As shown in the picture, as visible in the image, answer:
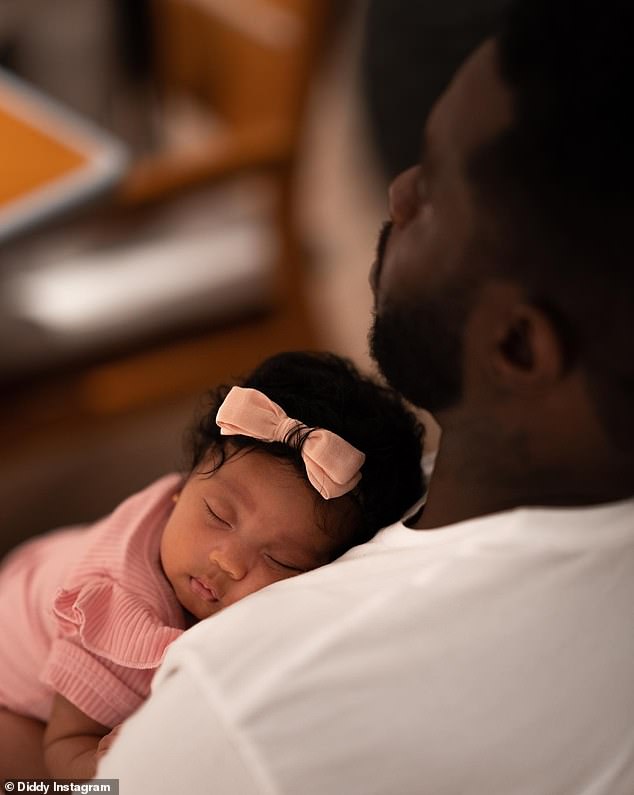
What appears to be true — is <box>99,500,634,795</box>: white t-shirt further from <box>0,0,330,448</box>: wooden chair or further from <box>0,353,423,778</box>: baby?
<box>0,0,330,448</box>: wooden chair

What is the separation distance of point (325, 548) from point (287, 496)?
1.8 inches

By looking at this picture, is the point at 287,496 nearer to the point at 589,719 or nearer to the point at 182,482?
the point at 182,482

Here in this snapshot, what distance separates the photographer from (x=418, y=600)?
1.82ft

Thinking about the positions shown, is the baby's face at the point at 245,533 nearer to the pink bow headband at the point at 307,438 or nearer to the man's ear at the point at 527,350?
the pink bow headband at the point at 307,438

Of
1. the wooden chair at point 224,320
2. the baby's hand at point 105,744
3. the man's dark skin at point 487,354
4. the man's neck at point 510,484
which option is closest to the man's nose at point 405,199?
the man's dark skin at point 487,354

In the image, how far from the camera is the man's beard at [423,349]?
0.51 m

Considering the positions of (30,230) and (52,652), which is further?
(30,230)

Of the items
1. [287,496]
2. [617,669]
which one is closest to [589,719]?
[617,669]

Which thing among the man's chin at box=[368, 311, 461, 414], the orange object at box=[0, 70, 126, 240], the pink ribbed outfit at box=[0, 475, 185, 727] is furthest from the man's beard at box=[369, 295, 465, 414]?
the orange object at box=[0, 70, 126, 240]

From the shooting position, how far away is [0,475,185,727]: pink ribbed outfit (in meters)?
0.72

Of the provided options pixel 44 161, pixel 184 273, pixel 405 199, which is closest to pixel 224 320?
pixel 184 273

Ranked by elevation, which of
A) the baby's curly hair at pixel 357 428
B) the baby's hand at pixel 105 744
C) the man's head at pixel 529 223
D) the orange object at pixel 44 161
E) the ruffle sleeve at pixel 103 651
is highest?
the orange object at pixel 44 161

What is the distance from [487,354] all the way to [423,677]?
0.18 meters

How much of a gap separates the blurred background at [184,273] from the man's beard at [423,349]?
0.57 m
